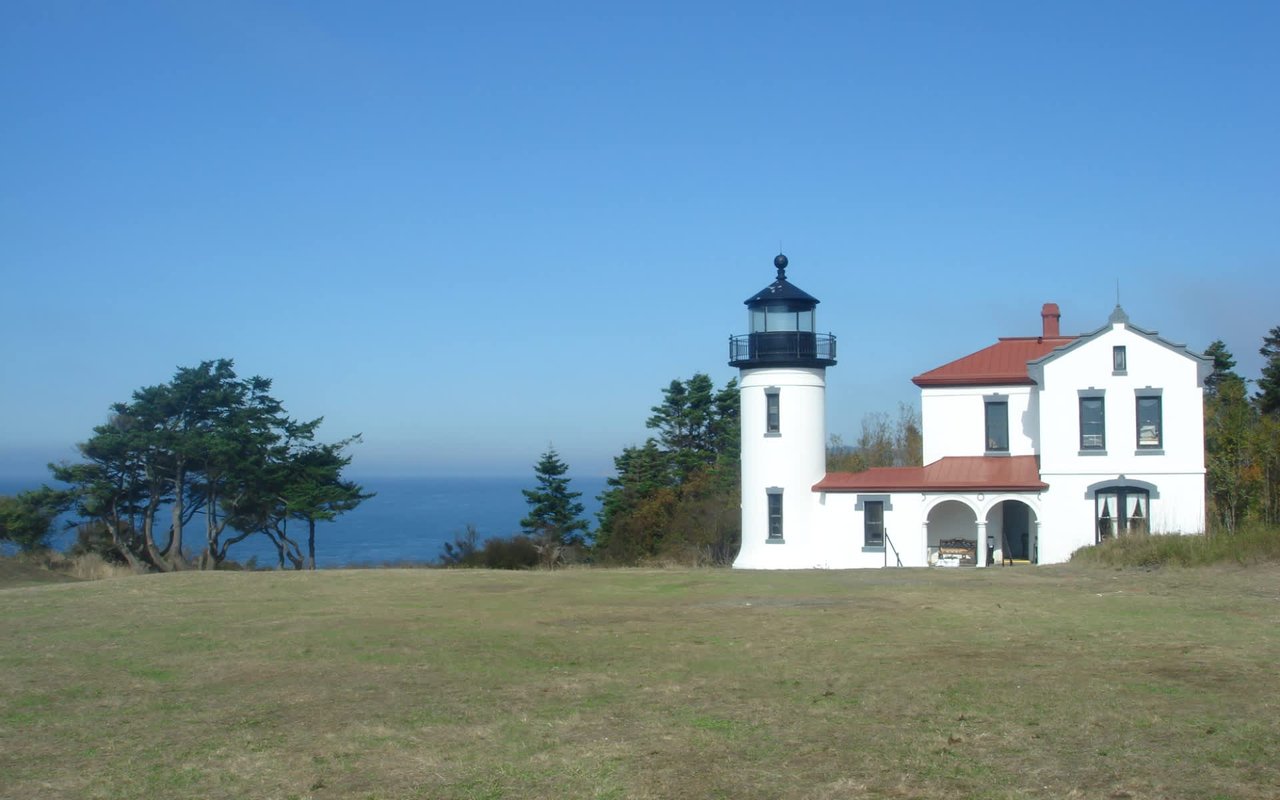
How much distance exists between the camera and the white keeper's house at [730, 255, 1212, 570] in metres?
28.9

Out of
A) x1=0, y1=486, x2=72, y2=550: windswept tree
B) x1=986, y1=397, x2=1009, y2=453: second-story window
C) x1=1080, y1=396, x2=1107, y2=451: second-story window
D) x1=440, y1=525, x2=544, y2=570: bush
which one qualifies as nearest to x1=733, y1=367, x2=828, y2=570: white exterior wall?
x1=986, y1=397, x2=1009, y2=453: second-story window

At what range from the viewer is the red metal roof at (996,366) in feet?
104

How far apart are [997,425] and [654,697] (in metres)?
24.0

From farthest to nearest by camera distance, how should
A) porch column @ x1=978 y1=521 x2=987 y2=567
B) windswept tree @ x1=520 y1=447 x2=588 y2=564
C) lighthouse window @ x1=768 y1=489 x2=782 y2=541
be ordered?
windswept tree @ x1=520 y1=447 x2=588 y2=564
lighthouse window @ x1=768 y1=489 x2=782 y2=541
porch column @ x1=978 y1=521 x2=987 y2=567

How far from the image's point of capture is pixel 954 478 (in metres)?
30.4

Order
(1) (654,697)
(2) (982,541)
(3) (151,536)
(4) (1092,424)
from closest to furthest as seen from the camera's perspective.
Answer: (1) (654,697) → (4) (1092,424) → (2) (982,541) → (3) (151,536)

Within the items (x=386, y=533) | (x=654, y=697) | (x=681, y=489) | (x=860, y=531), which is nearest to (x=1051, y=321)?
(x=860, y=531)

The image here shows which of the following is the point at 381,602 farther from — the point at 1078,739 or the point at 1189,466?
the point at 1189,466

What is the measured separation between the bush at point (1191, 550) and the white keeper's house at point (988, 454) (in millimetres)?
4743

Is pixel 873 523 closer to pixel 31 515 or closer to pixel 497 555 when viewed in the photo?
pixel 497 555

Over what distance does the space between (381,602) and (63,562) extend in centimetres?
2199

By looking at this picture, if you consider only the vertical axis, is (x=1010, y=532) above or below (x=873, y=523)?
below

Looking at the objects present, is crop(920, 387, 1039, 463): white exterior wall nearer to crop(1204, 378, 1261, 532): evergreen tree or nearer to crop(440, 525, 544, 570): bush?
crop(1204, 378, 1261, 532): evergreen tree

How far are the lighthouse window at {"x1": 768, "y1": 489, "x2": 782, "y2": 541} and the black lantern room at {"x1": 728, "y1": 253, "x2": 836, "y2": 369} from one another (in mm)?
3471
